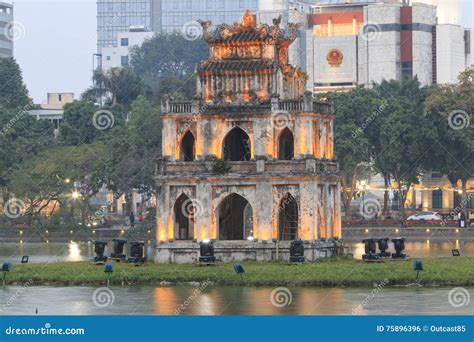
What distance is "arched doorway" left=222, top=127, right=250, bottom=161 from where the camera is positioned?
342 ft

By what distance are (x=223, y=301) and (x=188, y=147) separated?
2306cm

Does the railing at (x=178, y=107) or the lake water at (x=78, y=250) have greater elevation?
A: the railing at (x=178, y=107)

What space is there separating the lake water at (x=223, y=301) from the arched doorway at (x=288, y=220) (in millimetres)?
13539

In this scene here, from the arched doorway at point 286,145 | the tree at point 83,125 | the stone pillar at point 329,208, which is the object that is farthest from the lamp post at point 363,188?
the stone pillar at point 329,208

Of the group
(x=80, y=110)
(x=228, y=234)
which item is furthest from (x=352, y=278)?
(x=80, y=110)

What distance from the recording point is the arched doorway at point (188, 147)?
102562 mm

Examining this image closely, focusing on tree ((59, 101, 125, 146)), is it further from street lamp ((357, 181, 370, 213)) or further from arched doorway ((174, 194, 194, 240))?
arched doorway ((174, 194, 194, 240))

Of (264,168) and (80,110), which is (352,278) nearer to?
(264,168)

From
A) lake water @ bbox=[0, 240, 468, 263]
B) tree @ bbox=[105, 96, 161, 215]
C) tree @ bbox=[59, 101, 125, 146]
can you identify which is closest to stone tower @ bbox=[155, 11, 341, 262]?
lake water @ bbox=[0, 240, 468, 263]

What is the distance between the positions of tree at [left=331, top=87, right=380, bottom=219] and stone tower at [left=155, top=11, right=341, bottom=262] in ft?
191

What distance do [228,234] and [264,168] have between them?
714cm

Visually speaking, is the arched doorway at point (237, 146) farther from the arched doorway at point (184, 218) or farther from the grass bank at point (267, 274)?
the grass bank at point (267, 274)

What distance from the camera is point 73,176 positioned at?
170 meters
